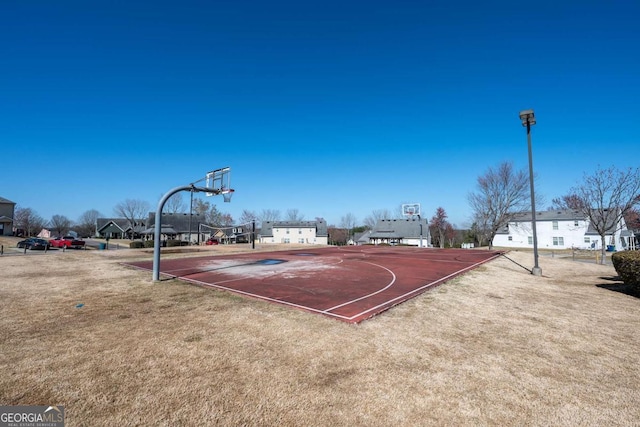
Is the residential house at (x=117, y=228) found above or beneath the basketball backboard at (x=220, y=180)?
beneath

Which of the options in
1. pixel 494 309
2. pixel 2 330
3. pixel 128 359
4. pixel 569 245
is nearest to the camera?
pixel 128 359

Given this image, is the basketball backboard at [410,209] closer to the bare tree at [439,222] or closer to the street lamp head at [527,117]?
the bare tree at [439,222]

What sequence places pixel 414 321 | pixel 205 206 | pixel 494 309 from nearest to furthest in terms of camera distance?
pixel 414 321 < pixel 494 309 < pixel 205 206

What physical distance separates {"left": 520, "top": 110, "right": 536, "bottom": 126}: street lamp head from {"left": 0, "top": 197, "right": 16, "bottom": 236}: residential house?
76.7 m

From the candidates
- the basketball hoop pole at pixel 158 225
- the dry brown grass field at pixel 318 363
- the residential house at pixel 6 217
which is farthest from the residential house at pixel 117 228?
the dry brown grass field at pixel 318 363

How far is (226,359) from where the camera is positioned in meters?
4.53

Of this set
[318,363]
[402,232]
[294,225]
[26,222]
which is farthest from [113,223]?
[318,363]

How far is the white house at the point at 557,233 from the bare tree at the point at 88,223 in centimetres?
10420

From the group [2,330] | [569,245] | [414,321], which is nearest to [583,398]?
[414,321]

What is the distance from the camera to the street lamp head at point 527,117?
531 inches

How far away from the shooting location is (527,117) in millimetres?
13641

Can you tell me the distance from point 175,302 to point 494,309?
8.89m

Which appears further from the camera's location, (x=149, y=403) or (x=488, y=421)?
(x=149, y=403)

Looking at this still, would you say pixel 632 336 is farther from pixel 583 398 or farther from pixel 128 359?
pixel 128 359
